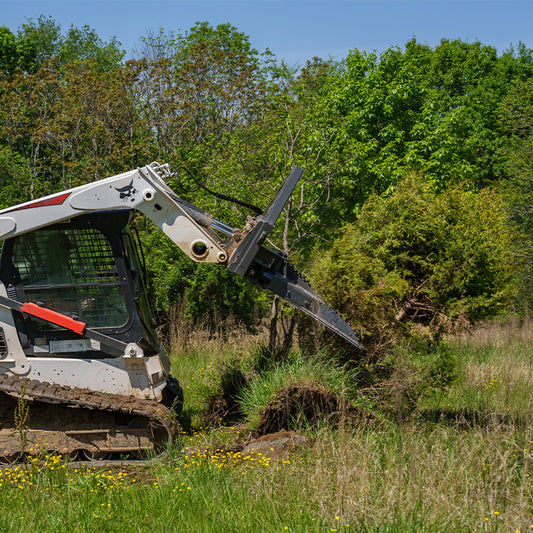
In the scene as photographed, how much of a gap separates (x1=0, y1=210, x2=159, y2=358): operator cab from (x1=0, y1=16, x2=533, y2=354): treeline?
151 centimetres

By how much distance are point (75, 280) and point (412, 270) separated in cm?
386

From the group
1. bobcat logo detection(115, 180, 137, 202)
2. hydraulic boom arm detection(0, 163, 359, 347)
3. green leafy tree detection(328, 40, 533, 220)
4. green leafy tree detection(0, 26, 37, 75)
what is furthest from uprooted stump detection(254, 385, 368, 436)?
green leafy tree detection(0, 26, 37, 75)

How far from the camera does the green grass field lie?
14.6ft

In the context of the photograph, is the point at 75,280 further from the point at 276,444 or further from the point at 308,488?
the point at 308,488

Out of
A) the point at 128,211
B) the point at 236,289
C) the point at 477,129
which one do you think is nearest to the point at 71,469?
the point at 128,211

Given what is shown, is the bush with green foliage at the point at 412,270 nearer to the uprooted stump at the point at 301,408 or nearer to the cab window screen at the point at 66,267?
the uprooted stump at the point at 301,408

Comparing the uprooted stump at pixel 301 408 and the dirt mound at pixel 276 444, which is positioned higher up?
the uprooted stump at pixel 301 408

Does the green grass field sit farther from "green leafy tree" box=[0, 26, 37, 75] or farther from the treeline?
"green leafy tree" box=[0, 26, 37, 75]

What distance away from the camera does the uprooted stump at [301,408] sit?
670cm

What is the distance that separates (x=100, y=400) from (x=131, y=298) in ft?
3.62

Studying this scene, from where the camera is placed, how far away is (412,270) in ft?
24.5

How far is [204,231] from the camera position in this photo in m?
6.57

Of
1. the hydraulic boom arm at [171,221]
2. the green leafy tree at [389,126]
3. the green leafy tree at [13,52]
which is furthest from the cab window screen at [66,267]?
the green leafy tree at [13,52]

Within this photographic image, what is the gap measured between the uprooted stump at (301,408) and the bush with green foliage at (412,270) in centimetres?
85
